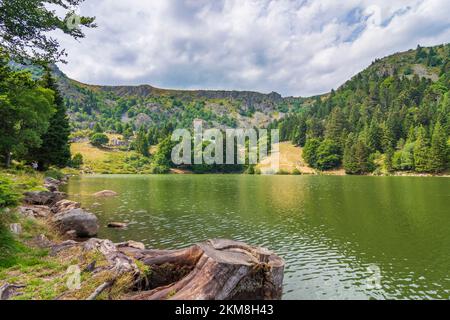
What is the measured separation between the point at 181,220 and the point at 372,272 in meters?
20.1

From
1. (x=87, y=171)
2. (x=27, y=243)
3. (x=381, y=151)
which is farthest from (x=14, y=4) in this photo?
(x=381, y=151)

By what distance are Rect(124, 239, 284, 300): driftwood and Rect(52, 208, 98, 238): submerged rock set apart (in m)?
13.0

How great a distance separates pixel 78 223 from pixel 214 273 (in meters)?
18.2

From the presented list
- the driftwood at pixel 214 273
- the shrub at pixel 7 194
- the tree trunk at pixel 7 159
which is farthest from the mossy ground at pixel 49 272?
the tree trunk at pixel 7 159

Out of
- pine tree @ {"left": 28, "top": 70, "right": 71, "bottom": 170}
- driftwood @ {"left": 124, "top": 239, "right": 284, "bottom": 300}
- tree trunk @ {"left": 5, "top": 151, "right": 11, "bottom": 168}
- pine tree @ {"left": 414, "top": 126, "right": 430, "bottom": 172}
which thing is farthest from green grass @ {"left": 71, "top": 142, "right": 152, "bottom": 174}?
driftwood @ {"left": 124, "top": 239, "right": 284, "bottom": 300}

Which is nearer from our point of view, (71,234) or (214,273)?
(214,273)

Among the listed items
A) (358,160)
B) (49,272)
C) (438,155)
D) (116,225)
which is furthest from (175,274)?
(358,160)

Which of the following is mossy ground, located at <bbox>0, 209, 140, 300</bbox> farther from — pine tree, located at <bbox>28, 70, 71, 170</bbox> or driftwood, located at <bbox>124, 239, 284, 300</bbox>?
pine tree, located at <bbox>28, 70, 71, 170</bbox>

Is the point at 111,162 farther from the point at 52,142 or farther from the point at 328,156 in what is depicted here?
the point at 328,156

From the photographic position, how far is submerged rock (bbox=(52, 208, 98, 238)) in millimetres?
22922

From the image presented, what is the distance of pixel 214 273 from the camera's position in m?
9.32

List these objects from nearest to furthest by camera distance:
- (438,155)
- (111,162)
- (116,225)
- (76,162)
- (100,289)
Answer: (100,289), (116,225), (438,155), (76,162), (111,162)

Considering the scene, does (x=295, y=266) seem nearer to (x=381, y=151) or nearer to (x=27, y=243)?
(x=27, y=243)

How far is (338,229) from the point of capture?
27516 mm
